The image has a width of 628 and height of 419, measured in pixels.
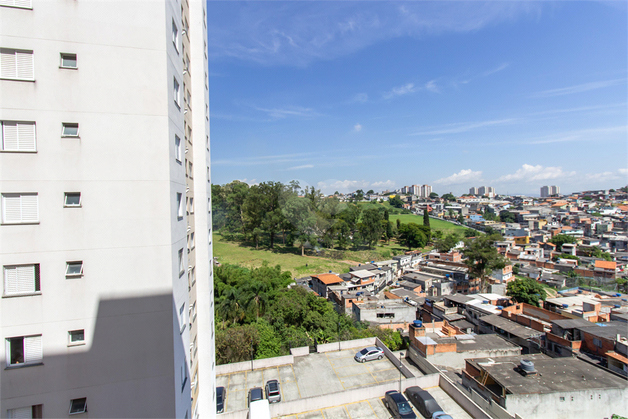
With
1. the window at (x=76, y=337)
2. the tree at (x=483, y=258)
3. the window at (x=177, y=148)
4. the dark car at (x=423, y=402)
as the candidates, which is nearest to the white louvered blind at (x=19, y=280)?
the window at (x=76, y=337)

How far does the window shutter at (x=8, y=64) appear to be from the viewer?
12.0 feet

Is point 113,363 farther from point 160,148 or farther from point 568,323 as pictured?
point 568,323

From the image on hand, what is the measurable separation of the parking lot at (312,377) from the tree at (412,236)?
42.3 meters

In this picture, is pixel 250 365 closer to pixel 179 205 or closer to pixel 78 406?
pixel 78 406

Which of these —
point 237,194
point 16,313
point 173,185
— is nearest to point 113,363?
point 16,313

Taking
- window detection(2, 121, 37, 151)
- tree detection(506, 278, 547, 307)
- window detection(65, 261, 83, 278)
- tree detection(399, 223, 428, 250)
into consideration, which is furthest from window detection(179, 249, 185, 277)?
tree detection(399, 223, 428, 250)

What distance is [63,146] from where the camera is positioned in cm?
383

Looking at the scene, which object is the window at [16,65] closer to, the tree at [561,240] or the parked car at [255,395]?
the parked car at [255,395]

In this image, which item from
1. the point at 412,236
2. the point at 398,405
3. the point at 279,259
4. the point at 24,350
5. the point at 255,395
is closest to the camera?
the point at 24,350

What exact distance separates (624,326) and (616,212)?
102280 millimetres

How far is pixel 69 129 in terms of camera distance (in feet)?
12.8

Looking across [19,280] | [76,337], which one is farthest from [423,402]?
[19,280]

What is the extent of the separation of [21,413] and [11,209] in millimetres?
2649

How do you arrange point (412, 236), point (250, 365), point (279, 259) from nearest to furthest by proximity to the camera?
point (250, 365) < point (279, 259) < point (412, 236)
